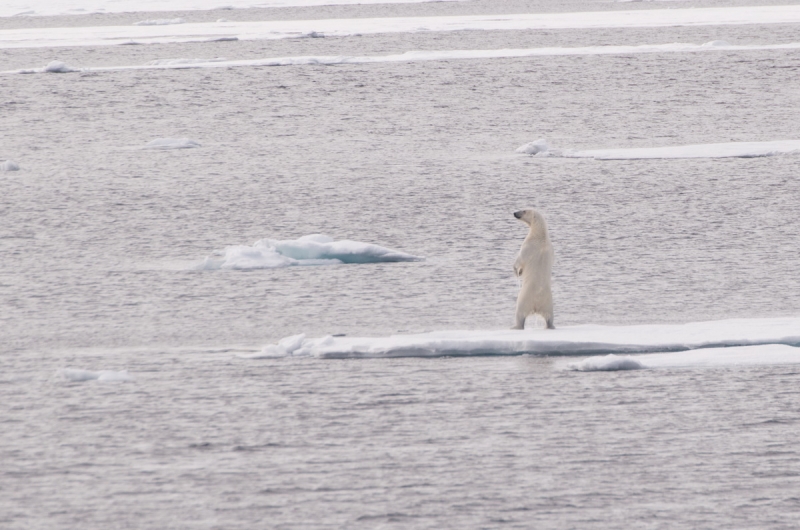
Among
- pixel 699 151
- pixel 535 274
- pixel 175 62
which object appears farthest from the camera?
pixel 175 62

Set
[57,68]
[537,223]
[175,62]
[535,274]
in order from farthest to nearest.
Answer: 1. [175,62]
2. [57,68]
3. [537,223]
4. [535,274]

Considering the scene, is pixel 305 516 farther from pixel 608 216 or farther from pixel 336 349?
pixel 608 216

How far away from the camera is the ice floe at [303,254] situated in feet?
27.3

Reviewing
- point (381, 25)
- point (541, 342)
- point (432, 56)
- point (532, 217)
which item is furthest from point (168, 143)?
point (381, 25)

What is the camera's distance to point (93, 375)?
19.1ft

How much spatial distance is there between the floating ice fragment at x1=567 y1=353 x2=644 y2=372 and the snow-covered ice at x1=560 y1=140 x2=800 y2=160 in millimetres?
7259

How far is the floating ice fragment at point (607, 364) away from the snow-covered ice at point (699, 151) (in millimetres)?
7259

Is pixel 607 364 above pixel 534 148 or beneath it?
above

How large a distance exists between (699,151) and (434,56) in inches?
454

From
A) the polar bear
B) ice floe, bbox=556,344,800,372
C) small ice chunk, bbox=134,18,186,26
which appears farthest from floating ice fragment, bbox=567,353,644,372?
small ice chunk, bbox=134,18,186,26

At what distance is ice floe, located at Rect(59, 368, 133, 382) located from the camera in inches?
227

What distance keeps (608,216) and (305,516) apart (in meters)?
6.18

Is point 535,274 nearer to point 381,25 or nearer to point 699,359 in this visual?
point 699,359

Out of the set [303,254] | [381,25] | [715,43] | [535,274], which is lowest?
[381,25]
